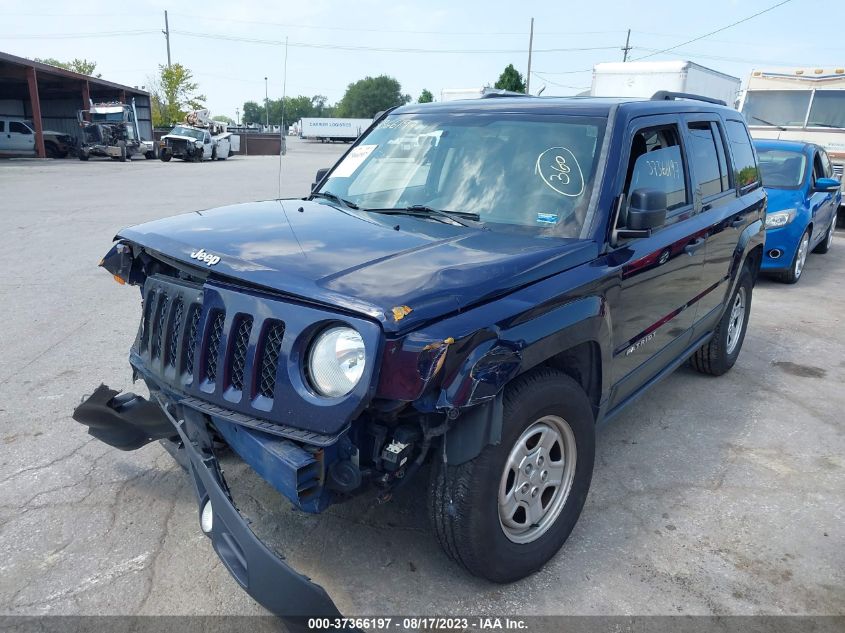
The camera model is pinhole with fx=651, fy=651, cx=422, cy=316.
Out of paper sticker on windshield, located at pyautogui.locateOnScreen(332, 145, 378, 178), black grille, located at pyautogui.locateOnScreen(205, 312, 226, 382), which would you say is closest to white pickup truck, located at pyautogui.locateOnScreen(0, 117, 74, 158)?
paper sticker on windshield, located at pyautogui.locateOnScreen(332, 145, 378, 178)

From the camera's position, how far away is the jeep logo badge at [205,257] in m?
2.54

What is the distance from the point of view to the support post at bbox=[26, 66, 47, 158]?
30.9 metres

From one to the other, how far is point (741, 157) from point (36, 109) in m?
35.1

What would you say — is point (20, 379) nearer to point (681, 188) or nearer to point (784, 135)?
point (681, 188)

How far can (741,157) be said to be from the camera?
4977 mm

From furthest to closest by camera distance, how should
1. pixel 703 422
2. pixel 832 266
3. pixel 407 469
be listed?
pixel 832 266, pixel 703 422, pixel 407 469

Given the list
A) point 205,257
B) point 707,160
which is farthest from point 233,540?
point 707,160

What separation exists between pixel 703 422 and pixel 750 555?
5.08 ft

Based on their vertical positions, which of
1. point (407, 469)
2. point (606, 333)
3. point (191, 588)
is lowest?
point (191, 588)

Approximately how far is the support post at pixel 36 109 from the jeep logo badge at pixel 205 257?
1362 inches

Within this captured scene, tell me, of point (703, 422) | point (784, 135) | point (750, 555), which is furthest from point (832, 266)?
point (750, 555)

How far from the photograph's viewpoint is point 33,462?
3553 millimetres

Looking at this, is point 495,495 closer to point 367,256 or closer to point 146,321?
point 367,256

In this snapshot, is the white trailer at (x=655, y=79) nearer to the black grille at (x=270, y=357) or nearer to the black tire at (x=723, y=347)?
the black tire at (x=723, y=347)
